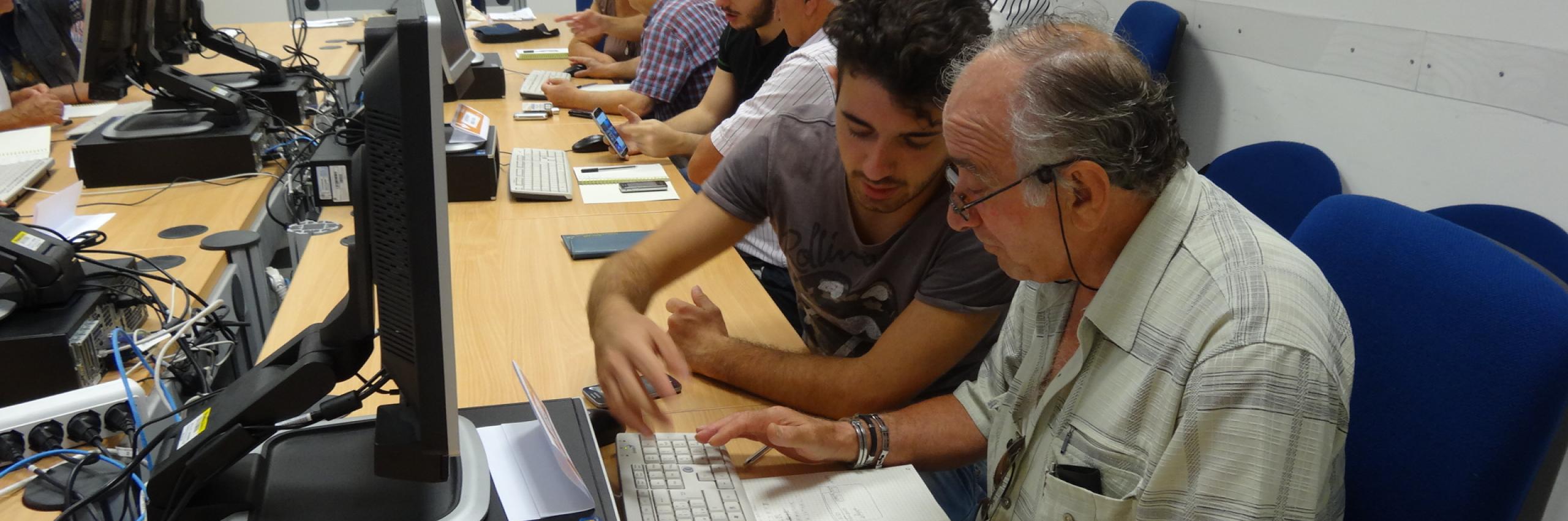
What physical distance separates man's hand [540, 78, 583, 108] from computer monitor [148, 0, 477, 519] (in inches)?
90.5

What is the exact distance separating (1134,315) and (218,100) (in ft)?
7.11

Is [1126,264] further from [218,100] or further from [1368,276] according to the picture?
[218,100]

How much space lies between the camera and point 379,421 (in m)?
0.82

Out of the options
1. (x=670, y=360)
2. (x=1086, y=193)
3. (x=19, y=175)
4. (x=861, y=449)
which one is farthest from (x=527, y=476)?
(x=19, y=175)

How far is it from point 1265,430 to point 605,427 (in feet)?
2.29

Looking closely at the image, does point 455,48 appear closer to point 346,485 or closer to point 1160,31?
point 346,485

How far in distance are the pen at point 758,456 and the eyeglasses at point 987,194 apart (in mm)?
355

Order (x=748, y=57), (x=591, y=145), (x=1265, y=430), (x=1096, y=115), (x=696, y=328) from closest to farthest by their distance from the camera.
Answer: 1. (x=1265, y=430)
2. (x=1096, y=115)
3. (x=696, y=328)
4. (x=591, y=145)
5. (x=748, y=57)

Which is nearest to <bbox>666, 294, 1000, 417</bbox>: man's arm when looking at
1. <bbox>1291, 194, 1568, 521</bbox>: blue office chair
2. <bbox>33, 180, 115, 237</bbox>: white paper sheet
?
<bbox>1291, 194, 1568, 521</bbox>: blue office chair

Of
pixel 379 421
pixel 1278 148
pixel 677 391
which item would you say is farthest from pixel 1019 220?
pixel 1278 148

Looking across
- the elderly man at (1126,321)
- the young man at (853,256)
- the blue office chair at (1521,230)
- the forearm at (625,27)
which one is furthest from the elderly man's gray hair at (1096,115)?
the forearm at (625,27)

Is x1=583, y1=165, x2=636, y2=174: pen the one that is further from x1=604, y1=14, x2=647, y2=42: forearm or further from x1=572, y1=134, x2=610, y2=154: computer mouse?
x1=604, y1=14, x2=647, y2=42: forearm

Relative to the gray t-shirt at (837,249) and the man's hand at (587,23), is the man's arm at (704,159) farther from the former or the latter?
the man's hand at (587,23)

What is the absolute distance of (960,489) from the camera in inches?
55.5
